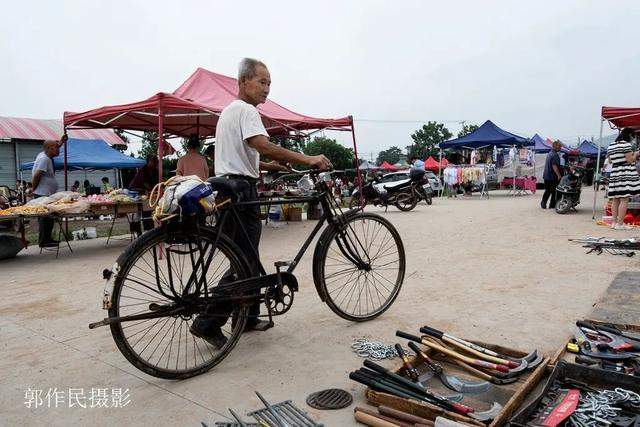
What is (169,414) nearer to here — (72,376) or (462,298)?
(72,376)

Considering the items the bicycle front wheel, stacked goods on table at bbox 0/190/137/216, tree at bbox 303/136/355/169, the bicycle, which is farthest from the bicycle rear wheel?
tree at bbox 303/136/355/169

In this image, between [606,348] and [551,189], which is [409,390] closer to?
[606,348]

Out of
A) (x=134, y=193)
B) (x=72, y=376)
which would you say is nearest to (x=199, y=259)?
(x=72, y=376)

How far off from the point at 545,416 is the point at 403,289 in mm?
2554

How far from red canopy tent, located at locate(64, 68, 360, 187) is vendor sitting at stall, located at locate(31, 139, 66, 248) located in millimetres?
754

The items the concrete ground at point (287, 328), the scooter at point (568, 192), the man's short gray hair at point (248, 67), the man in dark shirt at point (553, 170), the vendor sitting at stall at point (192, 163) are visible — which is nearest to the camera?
the concrete ground at point (287, 328)

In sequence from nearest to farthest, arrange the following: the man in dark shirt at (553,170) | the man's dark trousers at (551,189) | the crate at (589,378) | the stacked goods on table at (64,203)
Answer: the crate at (589,378) < the stacked goods on table at (64,203) < the man in dark shirt at (553,170) < the man's dark trousers at (551,189)

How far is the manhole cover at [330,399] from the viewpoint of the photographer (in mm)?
2309

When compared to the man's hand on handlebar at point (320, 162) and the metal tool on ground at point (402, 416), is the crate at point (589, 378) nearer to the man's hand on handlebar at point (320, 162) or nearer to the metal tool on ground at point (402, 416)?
the metal tool on ground at point (402, 416)

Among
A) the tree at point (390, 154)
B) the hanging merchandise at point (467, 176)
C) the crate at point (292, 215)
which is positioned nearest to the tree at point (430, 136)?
the tree at point (390, 154)

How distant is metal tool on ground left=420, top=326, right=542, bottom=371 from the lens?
2.61m

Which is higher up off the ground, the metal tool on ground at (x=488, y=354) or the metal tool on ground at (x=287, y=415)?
the metal tool on ground at (x=488, y=354)

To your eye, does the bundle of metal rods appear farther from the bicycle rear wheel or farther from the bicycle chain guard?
the bicycle rear wheel

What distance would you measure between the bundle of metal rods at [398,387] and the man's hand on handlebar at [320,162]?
1.40m
